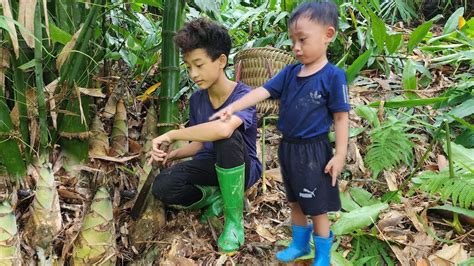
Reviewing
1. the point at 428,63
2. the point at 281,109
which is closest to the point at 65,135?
the point at 281,109

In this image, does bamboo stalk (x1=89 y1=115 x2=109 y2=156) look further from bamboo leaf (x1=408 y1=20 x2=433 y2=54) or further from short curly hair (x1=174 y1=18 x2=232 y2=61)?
bamboo leaf (x1=408 y1=20 x2=433 y2=54)

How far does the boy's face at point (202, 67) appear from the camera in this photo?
5.07 feet

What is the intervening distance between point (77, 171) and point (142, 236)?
364mm

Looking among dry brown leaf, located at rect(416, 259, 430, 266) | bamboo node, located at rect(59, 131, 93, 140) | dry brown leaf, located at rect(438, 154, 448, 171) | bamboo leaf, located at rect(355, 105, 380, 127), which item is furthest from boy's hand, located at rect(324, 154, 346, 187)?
bamboo node, located at rect(59, 131, 93, 140)

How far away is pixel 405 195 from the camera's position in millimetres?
1819

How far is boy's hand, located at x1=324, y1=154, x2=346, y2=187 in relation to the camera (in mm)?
1289

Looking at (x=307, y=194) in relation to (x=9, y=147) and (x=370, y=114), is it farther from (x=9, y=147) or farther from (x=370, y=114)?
(x=9, y=147)

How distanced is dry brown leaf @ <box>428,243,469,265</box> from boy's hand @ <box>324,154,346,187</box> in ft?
1.58

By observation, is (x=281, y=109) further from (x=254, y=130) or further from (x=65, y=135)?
(x=65, y=135)

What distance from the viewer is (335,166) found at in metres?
1.29

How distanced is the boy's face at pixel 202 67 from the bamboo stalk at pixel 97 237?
0.51 meters

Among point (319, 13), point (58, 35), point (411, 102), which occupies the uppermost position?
point (319, 13)

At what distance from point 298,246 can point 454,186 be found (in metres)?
0.52

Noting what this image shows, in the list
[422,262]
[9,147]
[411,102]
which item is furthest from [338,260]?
[9,147]
